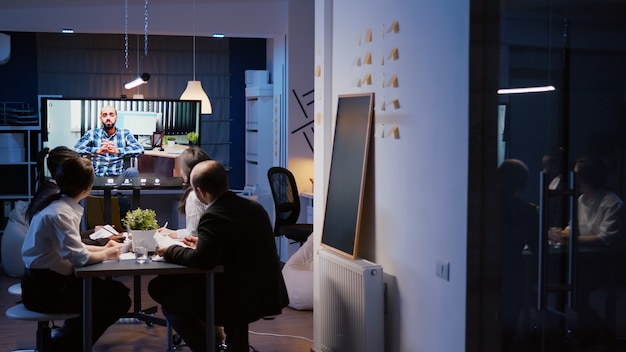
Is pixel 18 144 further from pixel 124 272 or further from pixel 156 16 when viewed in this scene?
pixel 124 272

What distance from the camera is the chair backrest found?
842 cm

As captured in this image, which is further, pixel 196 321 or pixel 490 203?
pixel 196 321

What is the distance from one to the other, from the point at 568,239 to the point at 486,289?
655 mm

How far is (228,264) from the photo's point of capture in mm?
4473

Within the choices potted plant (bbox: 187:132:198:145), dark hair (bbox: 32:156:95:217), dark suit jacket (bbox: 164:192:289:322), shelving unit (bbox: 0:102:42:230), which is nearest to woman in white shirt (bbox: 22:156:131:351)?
dark hair (bbox: 32:156:95:217)

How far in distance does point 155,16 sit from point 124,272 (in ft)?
17.7

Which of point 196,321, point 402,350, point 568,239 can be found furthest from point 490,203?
point 196,321

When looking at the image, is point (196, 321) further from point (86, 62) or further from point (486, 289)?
point (86, 62)

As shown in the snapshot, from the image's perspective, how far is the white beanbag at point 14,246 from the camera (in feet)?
28.2

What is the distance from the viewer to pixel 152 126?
854 cm

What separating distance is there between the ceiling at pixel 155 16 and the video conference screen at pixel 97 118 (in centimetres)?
103

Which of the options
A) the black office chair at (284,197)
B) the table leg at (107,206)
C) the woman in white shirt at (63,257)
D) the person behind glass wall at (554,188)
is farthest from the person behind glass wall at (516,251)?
the black office chair at (284,197)

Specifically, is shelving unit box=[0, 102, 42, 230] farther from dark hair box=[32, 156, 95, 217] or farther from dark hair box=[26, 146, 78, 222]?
dark hair box=[32, 156, 95, 217]

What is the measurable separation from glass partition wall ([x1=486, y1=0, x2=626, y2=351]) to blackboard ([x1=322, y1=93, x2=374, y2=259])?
53.2 inches
